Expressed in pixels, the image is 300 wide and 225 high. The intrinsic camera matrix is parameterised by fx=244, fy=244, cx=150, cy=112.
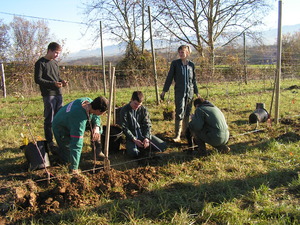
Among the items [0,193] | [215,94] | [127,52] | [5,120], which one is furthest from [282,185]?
[127,52]

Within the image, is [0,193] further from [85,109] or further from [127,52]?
[127,52]

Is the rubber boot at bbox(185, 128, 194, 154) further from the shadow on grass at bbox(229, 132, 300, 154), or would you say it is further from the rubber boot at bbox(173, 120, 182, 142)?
the shadow on grass at bbox(229, 132, 300, 154)

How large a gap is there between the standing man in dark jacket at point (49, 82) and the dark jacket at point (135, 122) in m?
1.10

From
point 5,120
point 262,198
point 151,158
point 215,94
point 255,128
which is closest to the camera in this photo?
point 262,198

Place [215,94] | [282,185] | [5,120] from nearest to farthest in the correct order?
[282,185]
[5,120]
[215,94]

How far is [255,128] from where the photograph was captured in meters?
4.93

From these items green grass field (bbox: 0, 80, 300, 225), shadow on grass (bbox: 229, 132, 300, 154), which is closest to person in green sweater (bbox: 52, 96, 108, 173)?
green grass field (bbox: 0, 80, 300, 225)

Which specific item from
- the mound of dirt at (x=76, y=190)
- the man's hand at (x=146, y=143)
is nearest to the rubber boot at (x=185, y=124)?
the man's hand at (x=146, y=143)

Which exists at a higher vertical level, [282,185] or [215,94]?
[215,94]

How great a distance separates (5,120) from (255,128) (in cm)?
570

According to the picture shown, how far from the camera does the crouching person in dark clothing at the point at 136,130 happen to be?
143 inches

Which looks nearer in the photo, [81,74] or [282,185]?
[282,185]

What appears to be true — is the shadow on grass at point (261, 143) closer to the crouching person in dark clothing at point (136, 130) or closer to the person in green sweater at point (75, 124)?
the crouching person in dark clothing at point (136, 130)

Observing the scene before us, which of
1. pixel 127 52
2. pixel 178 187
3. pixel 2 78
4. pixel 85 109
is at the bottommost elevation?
pixel 178 187
